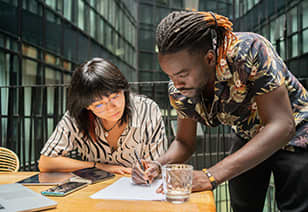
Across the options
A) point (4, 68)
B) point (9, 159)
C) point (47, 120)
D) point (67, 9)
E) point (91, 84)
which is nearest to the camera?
point (91, 84)

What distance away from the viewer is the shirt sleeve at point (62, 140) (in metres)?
1.55

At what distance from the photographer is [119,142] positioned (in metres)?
1.63

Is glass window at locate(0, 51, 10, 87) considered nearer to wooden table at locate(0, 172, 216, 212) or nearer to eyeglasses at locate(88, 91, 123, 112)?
eyeglasses at locate(88, 91, 123, 112)

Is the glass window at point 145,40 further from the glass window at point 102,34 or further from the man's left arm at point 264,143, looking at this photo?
the man's left arm at point 264,143

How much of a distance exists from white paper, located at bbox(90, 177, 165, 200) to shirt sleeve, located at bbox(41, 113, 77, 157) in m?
0.55

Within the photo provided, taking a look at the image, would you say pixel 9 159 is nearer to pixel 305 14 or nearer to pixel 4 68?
pixel 4 68

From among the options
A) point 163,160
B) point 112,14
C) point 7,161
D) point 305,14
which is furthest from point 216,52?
point 112,14

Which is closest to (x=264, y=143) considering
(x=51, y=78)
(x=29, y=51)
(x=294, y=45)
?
(x=29, y=51)

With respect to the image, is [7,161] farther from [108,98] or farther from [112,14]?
[112,14]

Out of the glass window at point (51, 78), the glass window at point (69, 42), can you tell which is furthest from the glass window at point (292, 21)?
the glass window at point (51, 78)

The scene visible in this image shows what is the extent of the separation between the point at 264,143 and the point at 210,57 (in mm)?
350

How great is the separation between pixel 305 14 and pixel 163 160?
10.3 meters

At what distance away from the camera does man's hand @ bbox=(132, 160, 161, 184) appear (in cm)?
110

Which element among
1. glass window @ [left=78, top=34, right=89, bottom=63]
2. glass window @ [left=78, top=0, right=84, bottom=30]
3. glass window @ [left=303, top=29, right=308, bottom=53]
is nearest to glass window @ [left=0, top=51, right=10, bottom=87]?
glass window @ [left=78, top=34, right=89, bottom=63]
